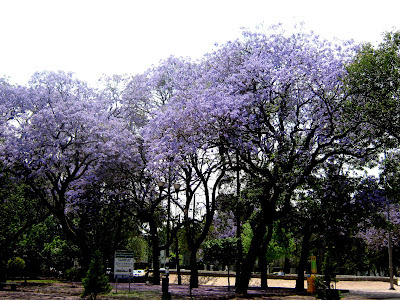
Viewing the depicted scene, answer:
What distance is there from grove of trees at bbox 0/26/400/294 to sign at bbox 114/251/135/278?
Result: 14.1ft

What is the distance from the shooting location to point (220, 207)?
2914cm

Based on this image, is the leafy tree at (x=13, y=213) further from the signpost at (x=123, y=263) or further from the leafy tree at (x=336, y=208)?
the leafy tree at (x=336, y=208)

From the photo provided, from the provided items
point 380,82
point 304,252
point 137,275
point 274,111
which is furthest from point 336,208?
point 137,275

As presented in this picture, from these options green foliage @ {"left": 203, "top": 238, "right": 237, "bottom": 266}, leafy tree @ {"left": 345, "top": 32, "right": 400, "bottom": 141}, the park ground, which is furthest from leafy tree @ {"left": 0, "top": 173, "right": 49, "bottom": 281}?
leafy tree @ {"left": 345, "top": 32, "right": 400, "bottom": 141}

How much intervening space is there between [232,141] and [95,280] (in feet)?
28.9

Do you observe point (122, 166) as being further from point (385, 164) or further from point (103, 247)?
point (385, 164)

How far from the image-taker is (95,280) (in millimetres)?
14906

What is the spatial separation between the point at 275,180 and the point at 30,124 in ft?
47.3

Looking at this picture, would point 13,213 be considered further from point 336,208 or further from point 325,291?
point 325,291

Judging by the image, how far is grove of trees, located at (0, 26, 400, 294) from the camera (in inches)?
768

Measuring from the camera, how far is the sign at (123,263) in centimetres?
2248

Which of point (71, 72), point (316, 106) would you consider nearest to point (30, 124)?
point (71, 72)

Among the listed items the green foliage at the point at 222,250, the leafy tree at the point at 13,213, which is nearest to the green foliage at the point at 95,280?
the green foliage at the point at 222,250

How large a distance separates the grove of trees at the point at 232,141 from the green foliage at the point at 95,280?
720 cm
